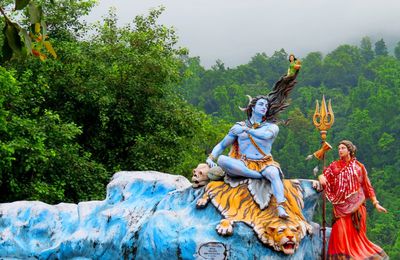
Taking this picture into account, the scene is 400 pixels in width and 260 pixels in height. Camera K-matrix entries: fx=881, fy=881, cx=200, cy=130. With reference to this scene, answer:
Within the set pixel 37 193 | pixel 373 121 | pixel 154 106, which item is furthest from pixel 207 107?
pixel 37 193

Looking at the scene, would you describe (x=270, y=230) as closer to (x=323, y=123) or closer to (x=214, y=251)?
(x=214, y=251)

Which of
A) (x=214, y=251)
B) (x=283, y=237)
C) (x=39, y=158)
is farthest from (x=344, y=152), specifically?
(x=39, y=158)

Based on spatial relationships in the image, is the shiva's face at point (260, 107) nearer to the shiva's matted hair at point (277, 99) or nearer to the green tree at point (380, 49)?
the shiva's matted hair at point (277, 99)

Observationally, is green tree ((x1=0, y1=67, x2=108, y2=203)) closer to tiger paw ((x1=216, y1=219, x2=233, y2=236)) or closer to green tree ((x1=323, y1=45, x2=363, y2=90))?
tiger paw ((x1=216, y1=219, x2=233, y2=236))

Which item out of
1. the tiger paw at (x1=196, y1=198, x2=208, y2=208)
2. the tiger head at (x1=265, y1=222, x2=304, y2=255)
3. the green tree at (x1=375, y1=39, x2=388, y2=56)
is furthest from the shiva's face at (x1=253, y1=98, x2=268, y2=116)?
the green tree at (x1=375, y1=39, x2=388, y2=56)

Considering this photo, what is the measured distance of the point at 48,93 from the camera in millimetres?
15469

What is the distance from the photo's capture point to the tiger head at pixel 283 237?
7992mm

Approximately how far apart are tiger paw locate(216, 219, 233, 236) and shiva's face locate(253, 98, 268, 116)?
3.99ft

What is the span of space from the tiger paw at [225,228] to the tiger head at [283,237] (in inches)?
13.3

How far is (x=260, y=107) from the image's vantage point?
28.6 ft

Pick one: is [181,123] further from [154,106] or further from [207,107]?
[207,107]

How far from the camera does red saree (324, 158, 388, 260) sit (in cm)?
850

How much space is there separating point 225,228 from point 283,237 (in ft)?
1.75

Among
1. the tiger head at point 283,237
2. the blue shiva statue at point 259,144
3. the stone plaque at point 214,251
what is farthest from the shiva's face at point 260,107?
the stone plaque at point 214,251
